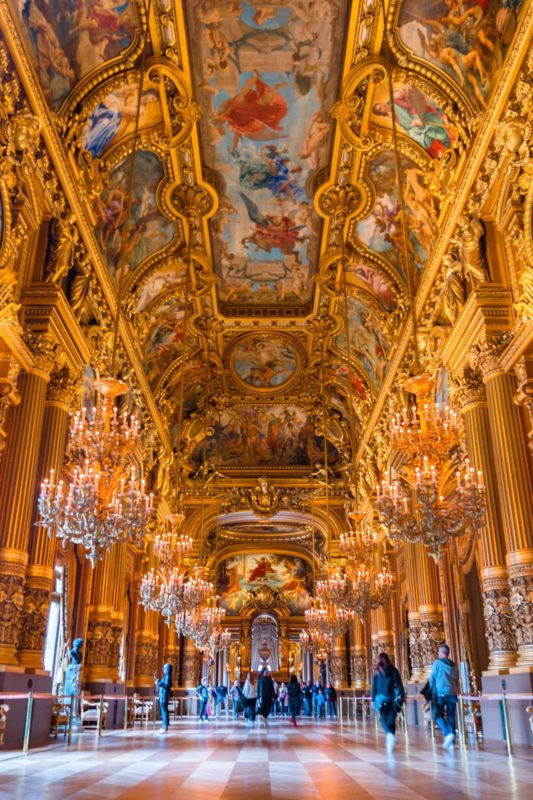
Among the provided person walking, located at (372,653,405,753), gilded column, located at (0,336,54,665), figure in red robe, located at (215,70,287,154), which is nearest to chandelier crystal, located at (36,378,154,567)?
gilded column, located at (0,336,54,665)

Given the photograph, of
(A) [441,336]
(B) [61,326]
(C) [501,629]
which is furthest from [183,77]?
(C) [501,629]

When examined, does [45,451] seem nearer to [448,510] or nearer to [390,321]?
[448,510]

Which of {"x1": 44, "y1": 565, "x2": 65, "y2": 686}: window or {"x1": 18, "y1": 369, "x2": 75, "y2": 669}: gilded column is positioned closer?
{"x1": 18, "y1": 369, "x2": 75, "y2": 669}: gilded column

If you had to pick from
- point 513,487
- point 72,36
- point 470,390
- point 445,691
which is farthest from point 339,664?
point 72,36

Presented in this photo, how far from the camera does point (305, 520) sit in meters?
28.0

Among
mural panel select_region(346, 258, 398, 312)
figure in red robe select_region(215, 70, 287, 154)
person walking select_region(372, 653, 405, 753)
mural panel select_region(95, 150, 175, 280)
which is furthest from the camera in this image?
mural panel select_region(346, 258, 398, 312)

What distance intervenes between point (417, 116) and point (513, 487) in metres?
6.78

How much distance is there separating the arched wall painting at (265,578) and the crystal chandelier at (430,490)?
28363 millimetres

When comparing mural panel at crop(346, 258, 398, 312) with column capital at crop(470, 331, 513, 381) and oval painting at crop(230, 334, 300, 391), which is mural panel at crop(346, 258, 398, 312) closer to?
oval painting at crop(230, 334, 300, 391)

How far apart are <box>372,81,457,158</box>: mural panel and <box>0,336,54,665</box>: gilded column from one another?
723cm

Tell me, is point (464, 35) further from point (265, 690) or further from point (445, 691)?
point (265, 690)

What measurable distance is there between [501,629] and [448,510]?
251 cm

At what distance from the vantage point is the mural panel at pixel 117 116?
38.5 feet

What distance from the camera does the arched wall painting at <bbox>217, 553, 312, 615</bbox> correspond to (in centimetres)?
3722
